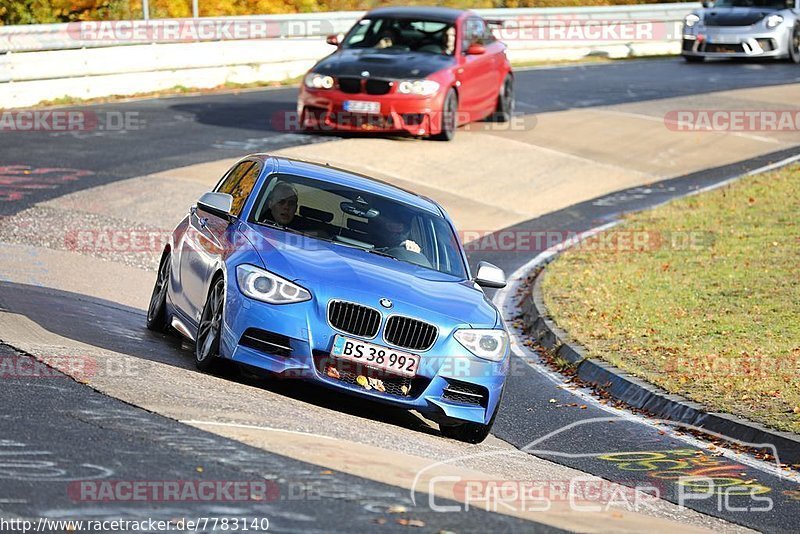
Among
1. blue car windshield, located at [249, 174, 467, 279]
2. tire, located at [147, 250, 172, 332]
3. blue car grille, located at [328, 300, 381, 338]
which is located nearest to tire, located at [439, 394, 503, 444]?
blue car grille, located at [328, 300, 381, 338]

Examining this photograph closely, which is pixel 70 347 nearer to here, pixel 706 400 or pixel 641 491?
pixel 641 491

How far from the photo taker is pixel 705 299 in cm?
1468

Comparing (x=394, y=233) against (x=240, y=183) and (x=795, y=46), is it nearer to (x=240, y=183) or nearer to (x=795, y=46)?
(x=240, y=183)

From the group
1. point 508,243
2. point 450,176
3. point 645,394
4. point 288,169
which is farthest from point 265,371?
point 450,176

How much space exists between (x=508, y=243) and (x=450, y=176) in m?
2.78

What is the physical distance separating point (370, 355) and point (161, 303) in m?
3.12

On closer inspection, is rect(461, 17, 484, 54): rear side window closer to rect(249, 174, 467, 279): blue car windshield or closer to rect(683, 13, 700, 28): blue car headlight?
rect(249, 174, 467, 279): blue car windshield

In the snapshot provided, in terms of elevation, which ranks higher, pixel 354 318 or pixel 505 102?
pixel 354 318

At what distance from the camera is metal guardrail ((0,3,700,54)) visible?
78.1 feet

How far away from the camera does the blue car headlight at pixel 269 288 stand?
884 cm

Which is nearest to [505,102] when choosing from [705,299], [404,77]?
[404,77]

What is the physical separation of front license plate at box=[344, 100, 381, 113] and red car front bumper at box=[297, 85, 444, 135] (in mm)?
41

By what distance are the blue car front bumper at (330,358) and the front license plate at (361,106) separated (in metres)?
12.7

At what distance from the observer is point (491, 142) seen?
2331 centimetres
